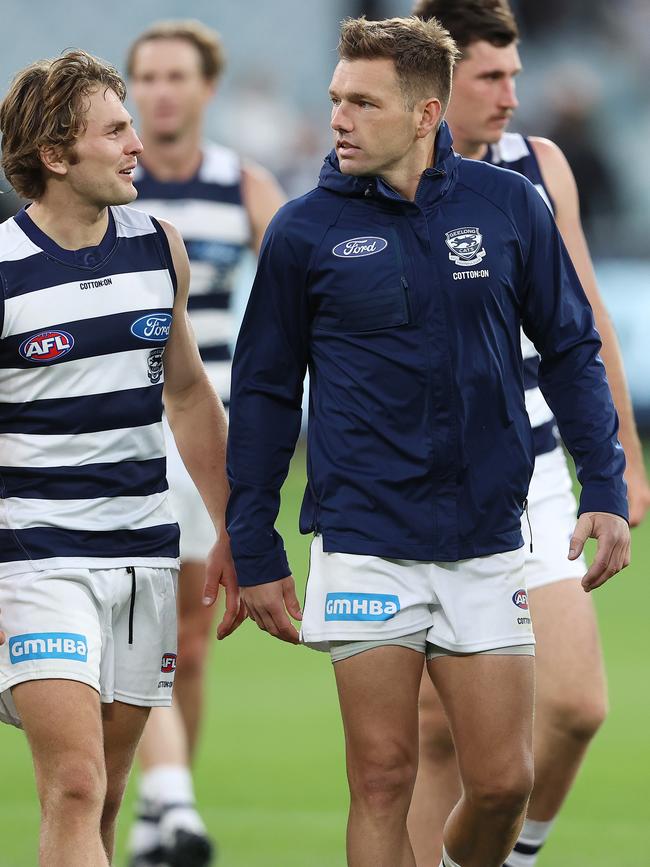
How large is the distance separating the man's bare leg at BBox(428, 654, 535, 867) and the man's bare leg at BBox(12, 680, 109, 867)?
0.86 m

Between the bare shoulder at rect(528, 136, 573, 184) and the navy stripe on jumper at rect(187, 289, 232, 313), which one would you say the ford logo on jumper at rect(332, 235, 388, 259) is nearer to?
the bare shoulder at rect(528, 136, 573, 184)

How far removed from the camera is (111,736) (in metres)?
4.55

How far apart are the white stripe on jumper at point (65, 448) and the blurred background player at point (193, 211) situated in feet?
7.17

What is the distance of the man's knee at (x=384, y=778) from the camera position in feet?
14.2

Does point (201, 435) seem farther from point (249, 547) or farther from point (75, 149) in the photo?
point (75, 149)

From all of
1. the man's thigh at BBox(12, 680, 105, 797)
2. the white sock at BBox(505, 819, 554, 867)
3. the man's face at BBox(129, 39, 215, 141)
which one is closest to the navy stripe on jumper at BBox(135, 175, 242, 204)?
the man's face at BBox(129, 39, 215, 141)

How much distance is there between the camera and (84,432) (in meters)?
4.46

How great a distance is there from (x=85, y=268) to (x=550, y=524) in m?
1.70

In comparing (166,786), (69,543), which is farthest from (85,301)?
(166,786)

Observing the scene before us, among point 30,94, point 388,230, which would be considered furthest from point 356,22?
point 30,94

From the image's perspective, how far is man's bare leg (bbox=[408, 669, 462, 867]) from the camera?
17.1 feet

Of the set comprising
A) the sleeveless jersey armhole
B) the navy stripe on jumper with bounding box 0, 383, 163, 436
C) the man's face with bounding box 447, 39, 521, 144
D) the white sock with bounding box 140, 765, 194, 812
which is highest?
the man's face with bounding box 447, 39, 521, 144

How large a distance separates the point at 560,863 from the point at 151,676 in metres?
2.11

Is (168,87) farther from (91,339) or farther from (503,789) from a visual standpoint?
(503,789)
